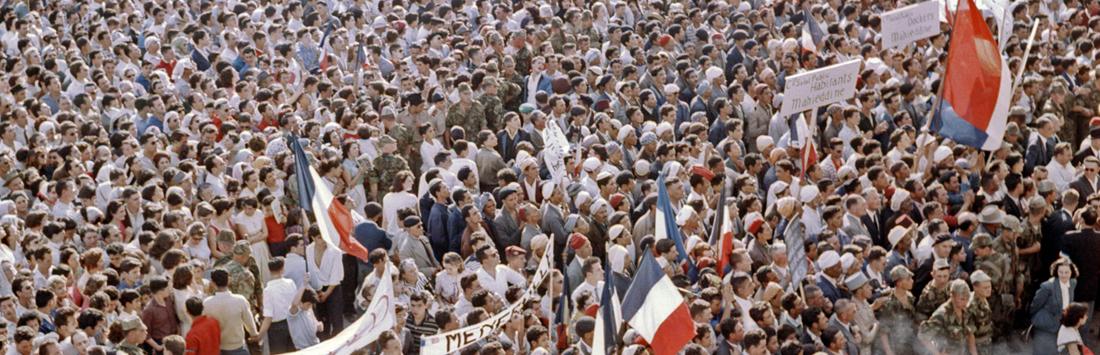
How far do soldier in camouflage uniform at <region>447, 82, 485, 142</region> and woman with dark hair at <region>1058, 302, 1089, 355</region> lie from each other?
7.14 metres

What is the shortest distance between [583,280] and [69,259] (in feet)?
12.5

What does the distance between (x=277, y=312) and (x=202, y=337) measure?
840 mm

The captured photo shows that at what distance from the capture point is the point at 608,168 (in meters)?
17.0

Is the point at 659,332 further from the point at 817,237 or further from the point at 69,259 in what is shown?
the point at 69,259

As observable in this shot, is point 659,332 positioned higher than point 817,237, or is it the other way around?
point 659,332

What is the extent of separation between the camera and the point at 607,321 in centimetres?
1181

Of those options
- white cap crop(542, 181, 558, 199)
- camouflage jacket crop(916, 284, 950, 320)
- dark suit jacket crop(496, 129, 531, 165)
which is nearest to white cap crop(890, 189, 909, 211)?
camouflage jacket crop(916, 284, 950, 320)

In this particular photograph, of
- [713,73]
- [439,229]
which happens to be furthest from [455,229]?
[713,73]

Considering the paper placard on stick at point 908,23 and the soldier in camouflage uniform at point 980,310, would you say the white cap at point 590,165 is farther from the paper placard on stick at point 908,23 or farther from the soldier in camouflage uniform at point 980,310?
the paper placard on stick at point 908,23

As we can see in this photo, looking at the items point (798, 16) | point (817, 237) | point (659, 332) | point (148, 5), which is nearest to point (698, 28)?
point (798, 16)

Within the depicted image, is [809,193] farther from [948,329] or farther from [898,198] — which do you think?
[948,329]

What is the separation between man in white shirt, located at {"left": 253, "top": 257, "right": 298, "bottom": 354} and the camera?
13.5m

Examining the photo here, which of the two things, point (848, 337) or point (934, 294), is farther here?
point (934, 294)

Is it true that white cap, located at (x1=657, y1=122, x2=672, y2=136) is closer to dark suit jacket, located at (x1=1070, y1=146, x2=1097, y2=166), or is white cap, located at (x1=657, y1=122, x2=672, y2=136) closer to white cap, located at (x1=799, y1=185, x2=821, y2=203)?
white cap, located at (x1=799, y1=185, x2=821, y2=203)
